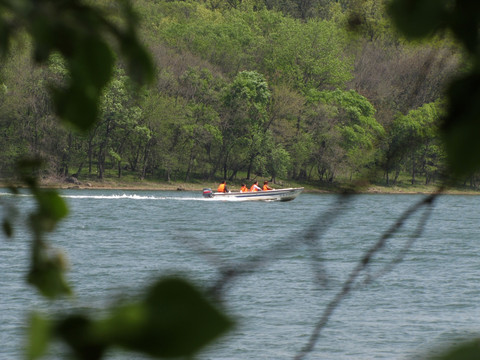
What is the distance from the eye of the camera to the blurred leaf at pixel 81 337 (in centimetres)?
69

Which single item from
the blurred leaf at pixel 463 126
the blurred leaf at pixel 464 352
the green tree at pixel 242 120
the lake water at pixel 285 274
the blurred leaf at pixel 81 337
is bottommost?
the lake water at pixel 285 274

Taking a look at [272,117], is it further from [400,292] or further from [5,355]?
[5,355]

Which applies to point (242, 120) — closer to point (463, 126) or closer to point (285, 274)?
point (285, 274)

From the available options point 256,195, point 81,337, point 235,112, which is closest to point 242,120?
point 235,112

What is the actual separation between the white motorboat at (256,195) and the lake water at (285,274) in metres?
7.87


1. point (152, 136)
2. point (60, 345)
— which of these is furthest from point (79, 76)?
point (152, 136)

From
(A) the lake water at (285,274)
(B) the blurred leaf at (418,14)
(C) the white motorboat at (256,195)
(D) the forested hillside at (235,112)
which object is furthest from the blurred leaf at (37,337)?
(C) the white motorboat at (256,195)

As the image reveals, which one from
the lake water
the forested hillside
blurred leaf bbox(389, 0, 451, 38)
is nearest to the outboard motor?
the lake water

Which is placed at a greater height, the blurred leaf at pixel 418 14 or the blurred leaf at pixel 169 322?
the blurred leaf at pixel 418 14

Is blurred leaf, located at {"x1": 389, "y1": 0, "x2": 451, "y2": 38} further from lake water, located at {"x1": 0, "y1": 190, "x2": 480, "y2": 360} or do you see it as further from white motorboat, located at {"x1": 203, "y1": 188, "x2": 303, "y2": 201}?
white motorboat, located at {"x1": 203, "y1": 188, "x2": 303, "y2": 201}

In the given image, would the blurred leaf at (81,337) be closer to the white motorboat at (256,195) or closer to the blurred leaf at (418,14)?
the blurred leaf at (418,14)

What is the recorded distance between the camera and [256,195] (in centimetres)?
5306

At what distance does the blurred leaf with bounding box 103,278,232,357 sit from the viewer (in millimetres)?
636

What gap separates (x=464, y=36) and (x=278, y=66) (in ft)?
267
